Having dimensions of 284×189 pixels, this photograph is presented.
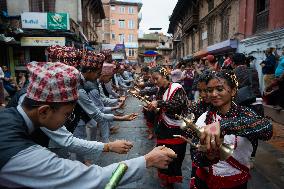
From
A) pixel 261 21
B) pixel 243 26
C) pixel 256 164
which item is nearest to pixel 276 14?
pixel 261 21

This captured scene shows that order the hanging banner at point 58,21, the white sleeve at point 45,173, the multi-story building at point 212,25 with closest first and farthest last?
the white sleeve at point 45,173 → the multi-story building at point 212,25 → the hanging banner at point 58,21

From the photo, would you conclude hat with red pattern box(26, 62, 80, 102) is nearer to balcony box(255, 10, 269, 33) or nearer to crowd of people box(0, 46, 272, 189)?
crowd of people box(0, 46, 272, 189)

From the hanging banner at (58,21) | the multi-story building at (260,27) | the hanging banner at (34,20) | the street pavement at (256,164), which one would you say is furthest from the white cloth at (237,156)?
the hanging banner at (34,20)

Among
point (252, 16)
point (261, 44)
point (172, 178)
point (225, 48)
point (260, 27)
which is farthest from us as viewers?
point (225, 48)

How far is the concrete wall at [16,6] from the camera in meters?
20.5

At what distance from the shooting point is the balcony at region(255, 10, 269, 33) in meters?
13.1

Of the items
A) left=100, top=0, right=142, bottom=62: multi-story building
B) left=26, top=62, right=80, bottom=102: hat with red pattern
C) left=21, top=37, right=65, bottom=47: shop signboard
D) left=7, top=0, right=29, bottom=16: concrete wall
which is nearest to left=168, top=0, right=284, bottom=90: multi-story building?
left=21, top=37, right=65, bottom=47: shop signboard

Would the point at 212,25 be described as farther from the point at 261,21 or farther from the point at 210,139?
the point at 210,139

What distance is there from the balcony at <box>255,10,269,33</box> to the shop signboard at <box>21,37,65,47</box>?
1065cm

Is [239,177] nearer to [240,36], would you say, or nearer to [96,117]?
[96,117]

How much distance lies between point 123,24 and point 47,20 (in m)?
60.4

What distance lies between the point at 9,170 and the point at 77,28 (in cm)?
2207

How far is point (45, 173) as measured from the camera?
68.9 inches

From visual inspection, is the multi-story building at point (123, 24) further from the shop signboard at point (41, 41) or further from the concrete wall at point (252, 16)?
the concrete wall at point (252, 16)
